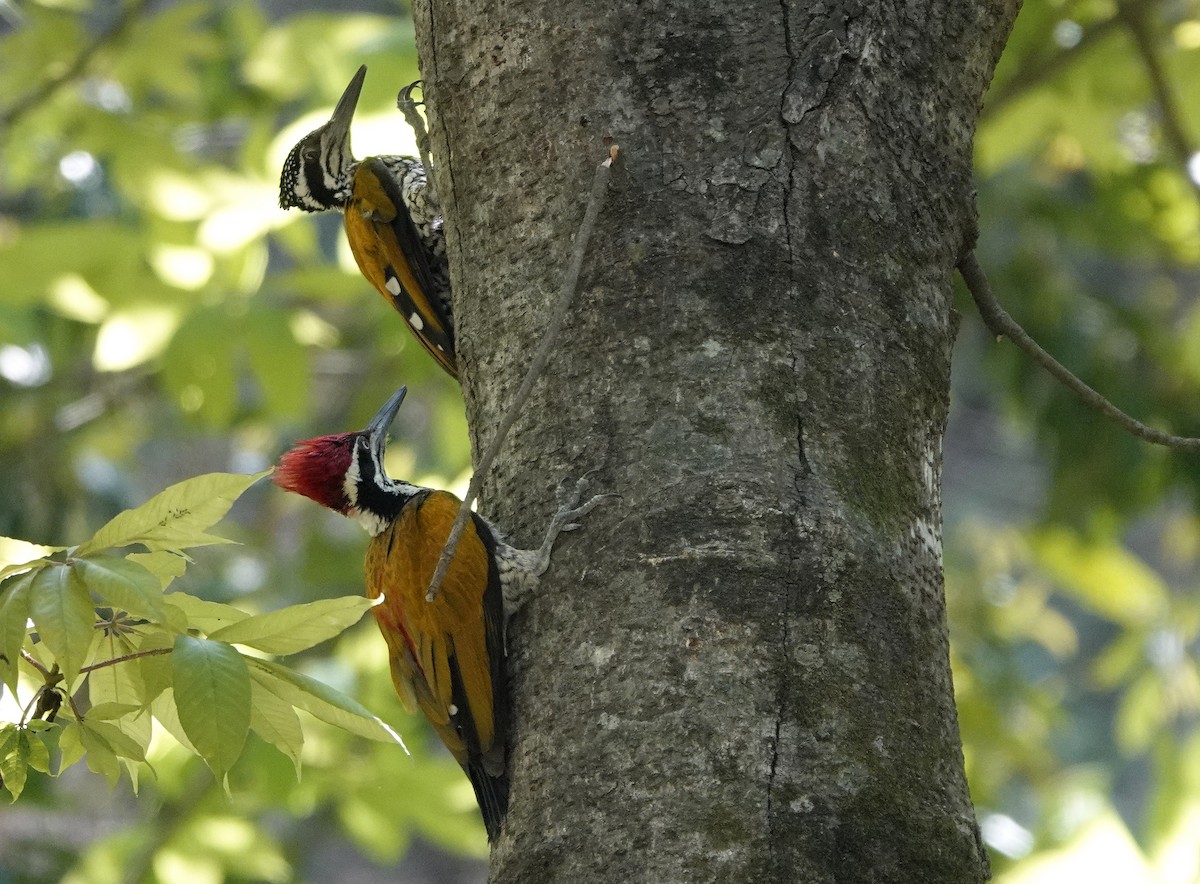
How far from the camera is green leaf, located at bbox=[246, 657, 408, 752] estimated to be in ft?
5.18

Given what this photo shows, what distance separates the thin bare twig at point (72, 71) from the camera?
444 centimetres

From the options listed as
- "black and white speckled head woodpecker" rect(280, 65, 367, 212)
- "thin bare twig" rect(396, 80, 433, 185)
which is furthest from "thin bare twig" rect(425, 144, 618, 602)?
"black and white speckled head woodpecker" rect(280, 65, 367, 212)

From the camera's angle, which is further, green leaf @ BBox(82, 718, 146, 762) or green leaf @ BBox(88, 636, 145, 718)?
green leaf @ BBox(88, 636, 145, 718)

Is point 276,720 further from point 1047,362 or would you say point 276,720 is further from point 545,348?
point 1047,362

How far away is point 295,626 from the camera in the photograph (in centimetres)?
160

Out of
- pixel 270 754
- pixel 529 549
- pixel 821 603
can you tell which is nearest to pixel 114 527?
pixel 529 549

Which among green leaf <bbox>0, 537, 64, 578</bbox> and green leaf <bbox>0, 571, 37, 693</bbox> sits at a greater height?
green leaf <bbox>0, 537, 64, 578</bbox>

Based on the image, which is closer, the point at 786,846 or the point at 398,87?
the point at 786,846

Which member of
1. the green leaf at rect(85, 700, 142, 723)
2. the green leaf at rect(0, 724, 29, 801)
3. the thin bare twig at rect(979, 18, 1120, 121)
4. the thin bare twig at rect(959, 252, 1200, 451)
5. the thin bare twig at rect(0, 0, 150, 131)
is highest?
the thin bare twig at rect(0, 0, 150, 131)

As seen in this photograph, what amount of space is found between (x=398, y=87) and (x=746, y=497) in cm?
221

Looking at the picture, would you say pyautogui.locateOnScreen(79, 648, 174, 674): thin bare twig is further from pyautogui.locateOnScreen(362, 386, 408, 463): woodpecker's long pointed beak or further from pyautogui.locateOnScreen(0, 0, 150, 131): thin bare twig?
pyautogui.locateOnScreen(0, 0, 150, 131): thin bare twig

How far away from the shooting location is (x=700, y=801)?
5.15 ft

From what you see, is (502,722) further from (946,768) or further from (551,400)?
(946,768)

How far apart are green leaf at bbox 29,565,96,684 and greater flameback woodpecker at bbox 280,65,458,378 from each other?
194cm
